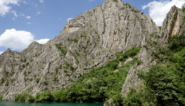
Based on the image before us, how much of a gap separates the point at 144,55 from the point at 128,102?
16933 mm

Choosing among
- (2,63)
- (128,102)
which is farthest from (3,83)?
(128,102)

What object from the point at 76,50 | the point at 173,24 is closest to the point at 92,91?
the point at 173,24

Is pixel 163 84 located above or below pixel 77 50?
below

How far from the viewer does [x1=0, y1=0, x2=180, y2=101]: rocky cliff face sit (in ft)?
257

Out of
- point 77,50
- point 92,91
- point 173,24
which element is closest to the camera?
point 173,24

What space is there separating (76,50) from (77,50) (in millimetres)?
643

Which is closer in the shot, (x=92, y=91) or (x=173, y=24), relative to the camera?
(x=173, y=24)

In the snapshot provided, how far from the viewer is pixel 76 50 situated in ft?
300

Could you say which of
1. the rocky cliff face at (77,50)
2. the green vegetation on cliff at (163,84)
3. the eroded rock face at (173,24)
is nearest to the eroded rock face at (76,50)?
the rocky cliff face at (77,50)

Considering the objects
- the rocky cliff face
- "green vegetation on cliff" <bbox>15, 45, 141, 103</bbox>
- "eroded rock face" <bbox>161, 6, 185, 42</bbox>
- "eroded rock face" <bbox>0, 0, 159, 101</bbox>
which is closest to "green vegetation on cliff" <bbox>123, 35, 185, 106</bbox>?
"eroded rock face" <bbox>161, 6, 185, 42</bbox>

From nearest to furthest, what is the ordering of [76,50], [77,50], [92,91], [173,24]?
[173,24] → [92,91] → [76,50] → [77,50]

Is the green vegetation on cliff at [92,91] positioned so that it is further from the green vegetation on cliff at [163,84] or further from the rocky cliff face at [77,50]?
the green vegetation on cliff at [163,84]

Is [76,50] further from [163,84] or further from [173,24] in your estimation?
[163,84]

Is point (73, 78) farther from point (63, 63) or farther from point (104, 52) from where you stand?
point (104, 52)
